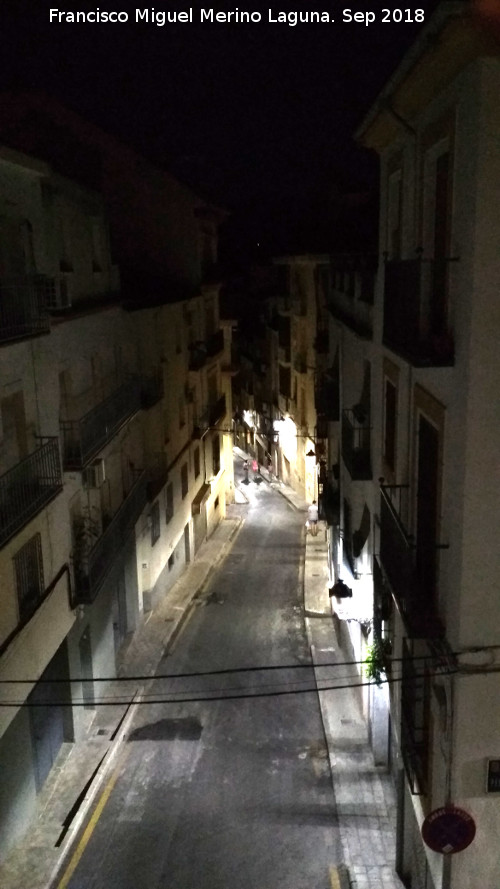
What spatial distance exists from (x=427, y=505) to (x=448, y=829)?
425cm

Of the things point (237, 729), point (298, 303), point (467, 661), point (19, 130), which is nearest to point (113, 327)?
point (19, 130)

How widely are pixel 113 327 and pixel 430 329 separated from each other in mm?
12684

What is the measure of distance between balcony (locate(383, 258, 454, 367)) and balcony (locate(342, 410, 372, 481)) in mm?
6087

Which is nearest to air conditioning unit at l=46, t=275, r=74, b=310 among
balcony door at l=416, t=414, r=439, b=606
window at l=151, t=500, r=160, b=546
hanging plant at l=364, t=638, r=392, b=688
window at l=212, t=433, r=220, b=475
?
balcony door at l=416, t=414, r=439, b=606

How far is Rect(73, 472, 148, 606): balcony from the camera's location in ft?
56.4

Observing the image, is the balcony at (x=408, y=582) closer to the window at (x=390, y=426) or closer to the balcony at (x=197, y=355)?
the window at (x=390, y=426)

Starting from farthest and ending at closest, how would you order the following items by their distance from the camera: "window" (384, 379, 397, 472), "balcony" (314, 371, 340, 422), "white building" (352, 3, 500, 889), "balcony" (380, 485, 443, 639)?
1. "balcony" (314, 371, 340, 422)
2. "window" (384, 379, 397, 472)
3. "balcony" (380, 485, 443, 639)
4. "white building" (352, 3, 500, 889)

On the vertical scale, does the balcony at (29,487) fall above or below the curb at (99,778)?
above

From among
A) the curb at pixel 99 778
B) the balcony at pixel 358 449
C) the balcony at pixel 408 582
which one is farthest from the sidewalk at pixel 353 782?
the curb at pixel 99 778

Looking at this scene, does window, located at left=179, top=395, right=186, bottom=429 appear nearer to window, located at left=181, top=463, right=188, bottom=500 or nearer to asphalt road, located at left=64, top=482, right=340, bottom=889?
window, located at left=181, top=463, right=188, bottom=500

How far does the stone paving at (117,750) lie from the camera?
13.6 m

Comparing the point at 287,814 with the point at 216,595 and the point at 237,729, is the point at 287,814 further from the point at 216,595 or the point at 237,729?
the point at 216,595

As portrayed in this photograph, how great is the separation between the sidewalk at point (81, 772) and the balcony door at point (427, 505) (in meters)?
8.56

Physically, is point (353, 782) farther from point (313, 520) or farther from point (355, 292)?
point (313, 520)
